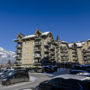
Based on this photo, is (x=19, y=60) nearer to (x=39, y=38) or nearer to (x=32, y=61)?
(x=32, y=61)

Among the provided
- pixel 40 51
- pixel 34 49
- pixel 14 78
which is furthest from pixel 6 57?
pixel 14 78

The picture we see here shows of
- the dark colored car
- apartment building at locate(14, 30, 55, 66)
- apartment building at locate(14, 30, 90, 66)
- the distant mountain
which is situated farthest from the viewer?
the distant mountain

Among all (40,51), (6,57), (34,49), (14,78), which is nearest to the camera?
(14,78)

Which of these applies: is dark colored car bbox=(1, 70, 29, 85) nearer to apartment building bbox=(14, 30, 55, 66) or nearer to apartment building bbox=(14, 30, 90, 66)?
apartment building bbox=(14, 30, 90, 66)

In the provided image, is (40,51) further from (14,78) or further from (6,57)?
(6,57)

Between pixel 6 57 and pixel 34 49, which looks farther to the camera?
pixel 6 57

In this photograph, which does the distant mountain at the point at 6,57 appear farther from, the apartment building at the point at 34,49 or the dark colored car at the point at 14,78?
the dark colored car at the point at 14,78

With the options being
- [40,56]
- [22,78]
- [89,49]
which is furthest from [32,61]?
[89,49]

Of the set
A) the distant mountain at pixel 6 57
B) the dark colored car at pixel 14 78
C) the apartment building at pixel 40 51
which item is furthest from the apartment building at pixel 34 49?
the distant mountain at pixel 6 57

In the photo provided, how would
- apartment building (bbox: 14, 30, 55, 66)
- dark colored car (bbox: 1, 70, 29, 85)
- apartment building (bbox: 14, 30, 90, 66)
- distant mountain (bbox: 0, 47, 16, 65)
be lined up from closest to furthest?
1. dark colored car (bbox: 1, 70, 29, 85)
2. apartment building (bbox: 14, 30, 55, 66)
3. apartment building (bbox: 14, 30, 90, 66)
4. distant mountain (bbox: 0, 47, 16, 65)

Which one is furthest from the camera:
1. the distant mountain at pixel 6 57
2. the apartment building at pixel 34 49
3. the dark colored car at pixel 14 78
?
the distant mountain at pixel 6 57

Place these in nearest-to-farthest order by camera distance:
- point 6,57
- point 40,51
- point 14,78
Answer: point 14,78, point 40,51, point 6,57

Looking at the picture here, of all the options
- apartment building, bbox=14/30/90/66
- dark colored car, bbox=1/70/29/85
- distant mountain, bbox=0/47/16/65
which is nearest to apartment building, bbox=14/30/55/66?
apartment building, bbox=14/30/90/66

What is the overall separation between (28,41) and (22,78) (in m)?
31.5
